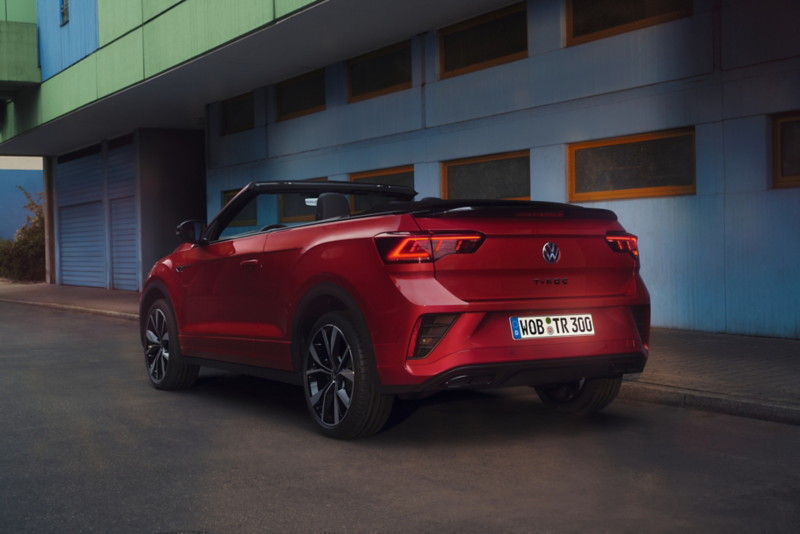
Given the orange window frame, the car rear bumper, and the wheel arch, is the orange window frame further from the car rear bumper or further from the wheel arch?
the car rear bumper

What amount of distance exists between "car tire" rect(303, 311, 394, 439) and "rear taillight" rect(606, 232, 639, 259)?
1.66 metres

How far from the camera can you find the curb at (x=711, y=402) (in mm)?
6117

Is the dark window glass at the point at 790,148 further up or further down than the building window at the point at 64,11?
further down

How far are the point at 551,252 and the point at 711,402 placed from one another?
205cm

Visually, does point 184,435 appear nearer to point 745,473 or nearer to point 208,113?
point 745,473

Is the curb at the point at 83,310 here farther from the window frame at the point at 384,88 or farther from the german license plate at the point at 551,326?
the german license plate at the point at 551,326

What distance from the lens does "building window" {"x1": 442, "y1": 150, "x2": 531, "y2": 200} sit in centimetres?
1303

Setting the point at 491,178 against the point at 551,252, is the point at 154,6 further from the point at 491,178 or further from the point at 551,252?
the point at 551,252

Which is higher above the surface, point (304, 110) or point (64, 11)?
point (64, 11)

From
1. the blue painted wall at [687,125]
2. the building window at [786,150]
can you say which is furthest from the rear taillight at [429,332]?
the building window at [786,150]

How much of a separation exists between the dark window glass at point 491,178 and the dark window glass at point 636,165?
960 millimetres

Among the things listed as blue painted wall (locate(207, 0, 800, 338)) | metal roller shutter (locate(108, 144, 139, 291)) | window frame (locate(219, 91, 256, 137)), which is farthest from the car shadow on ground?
metal roller shutter (locate(108, 144, 139, 291))

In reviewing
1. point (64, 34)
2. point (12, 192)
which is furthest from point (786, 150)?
point (12, 192)

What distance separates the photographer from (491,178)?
1356cm
